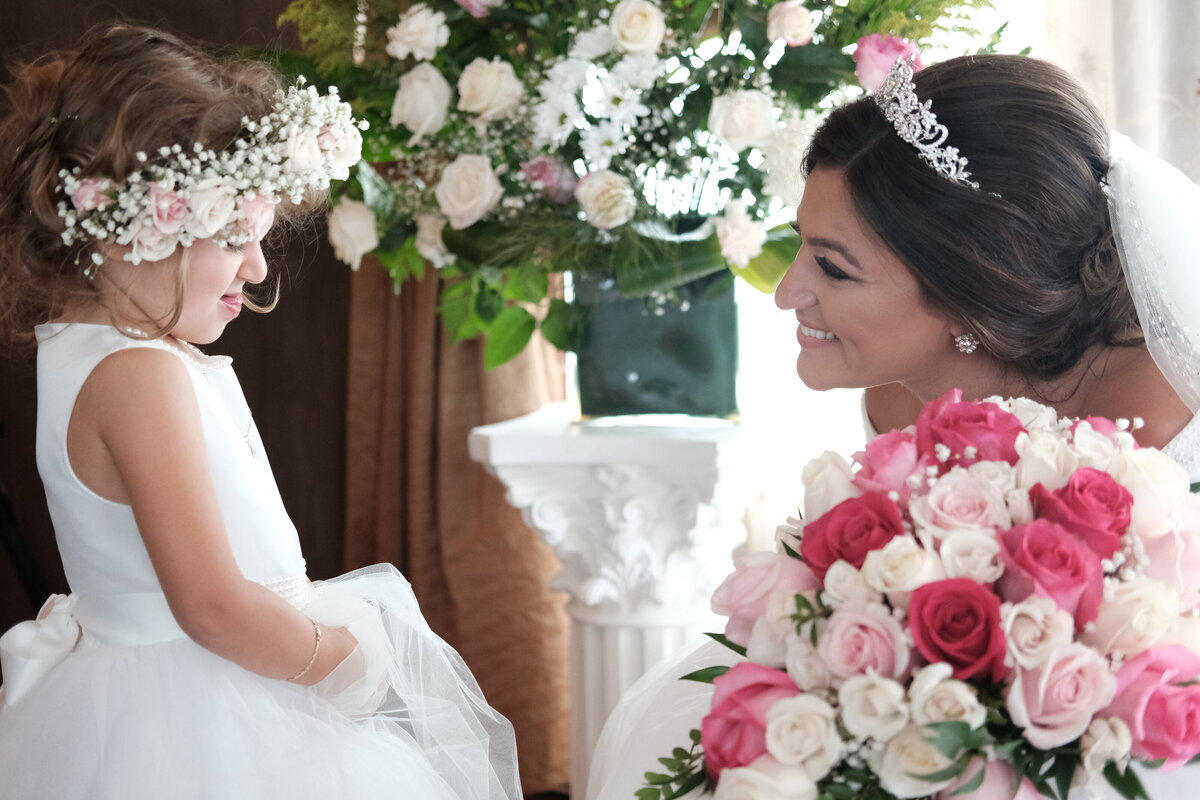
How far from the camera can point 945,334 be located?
1.55 metres

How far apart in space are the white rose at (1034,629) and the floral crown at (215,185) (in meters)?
0.91

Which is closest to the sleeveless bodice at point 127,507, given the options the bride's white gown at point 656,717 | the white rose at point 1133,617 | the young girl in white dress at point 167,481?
the young girl in white dress at point 167,481

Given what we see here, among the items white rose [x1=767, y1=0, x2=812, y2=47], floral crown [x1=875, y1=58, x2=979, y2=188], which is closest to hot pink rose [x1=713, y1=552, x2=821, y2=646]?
floral crown [x1=875, y1=58, x2=979, y2=188]

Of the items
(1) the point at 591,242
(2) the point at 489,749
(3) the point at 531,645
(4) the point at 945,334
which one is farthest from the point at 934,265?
(3) the point at 531,645

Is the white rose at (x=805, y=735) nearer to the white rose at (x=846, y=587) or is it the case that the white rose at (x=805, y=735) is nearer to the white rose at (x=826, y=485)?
the white rose at (x=846, y=587)

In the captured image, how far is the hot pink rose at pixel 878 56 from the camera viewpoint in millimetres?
1633

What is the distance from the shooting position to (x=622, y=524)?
6.99 ft

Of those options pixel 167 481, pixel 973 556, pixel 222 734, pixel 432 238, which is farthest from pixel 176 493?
pixel 432 238

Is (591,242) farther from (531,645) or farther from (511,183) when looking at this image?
(531,645)

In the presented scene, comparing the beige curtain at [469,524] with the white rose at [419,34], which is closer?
the white rose at [419,34]

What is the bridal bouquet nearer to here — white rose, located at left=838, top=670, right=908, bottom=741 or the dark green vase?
white rose, located at left=838, top=670, right=908, bottom=741

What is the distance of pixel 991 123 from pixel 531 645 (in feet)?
5.89

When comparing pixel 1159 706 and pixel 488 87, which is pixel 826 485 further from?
pixel 488 87

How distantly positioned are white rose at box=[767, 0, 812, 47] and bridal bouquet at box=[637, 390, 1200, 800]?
3.20 feet
